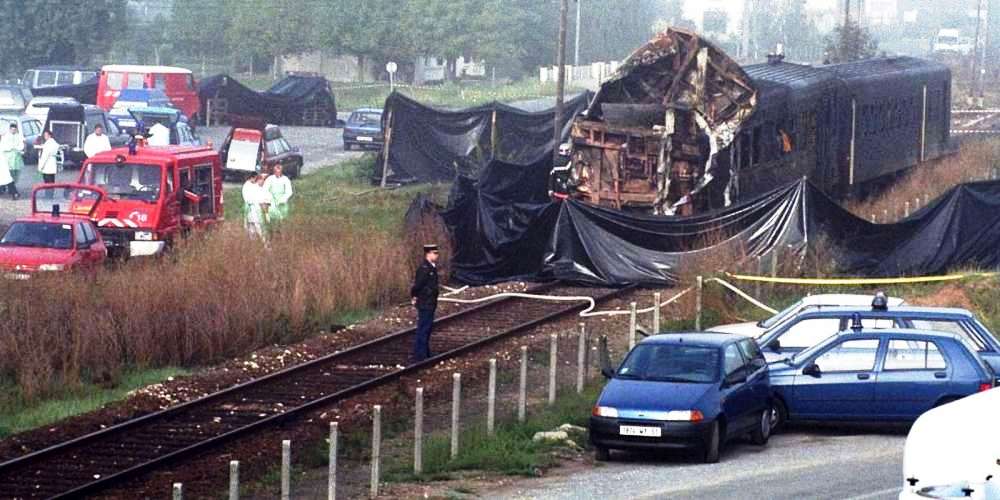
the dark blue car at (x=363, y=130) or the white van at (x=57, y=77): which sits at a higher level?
the white van at (x=57, y=77)

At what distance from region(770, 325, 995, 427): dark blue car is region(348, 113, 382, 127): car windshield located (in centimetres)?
4152

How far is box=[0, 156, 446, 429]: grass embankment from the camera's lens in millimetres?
20922

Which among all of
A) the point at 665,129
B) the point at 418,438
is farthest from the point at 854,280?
the point at 418,438

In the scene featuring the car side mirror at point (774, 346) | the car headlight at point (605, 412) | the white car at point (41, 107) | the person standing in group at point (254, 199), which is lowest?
the car headlight at point (605, 412)

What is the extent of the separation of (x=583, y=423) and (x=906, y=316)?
12.9ft

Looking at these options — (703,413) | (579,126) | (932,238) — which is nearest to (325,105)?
(579,126)

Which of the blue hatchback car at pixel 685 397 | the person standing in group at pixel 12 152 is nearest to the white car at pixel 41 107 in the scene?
the person standing in group at pixel 12 152

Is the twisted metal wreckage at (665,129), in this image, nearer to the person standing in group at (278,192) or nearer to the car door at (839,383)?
the person standing in group at (278,192)

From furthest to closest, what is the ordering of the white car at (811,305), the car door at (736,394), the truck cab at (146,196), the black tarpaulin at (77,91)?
the black tarpaulin at (77,91) → the truck cab at (146,196) → the white car at (811,305) → the car door at (736,394)

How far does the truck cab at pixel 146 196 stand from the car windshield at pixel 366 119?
91.8 feet

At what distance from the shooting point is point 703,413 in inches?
679

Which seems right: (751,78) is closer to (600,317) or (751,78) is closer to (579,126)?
(579,126)

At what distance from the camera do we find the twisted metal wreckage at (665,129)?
109ft

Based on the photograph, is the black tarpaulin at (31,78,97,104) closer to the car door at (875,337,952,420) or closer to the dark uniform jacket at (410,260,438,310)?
the dark uniform jacket at (410,260,438,310)
